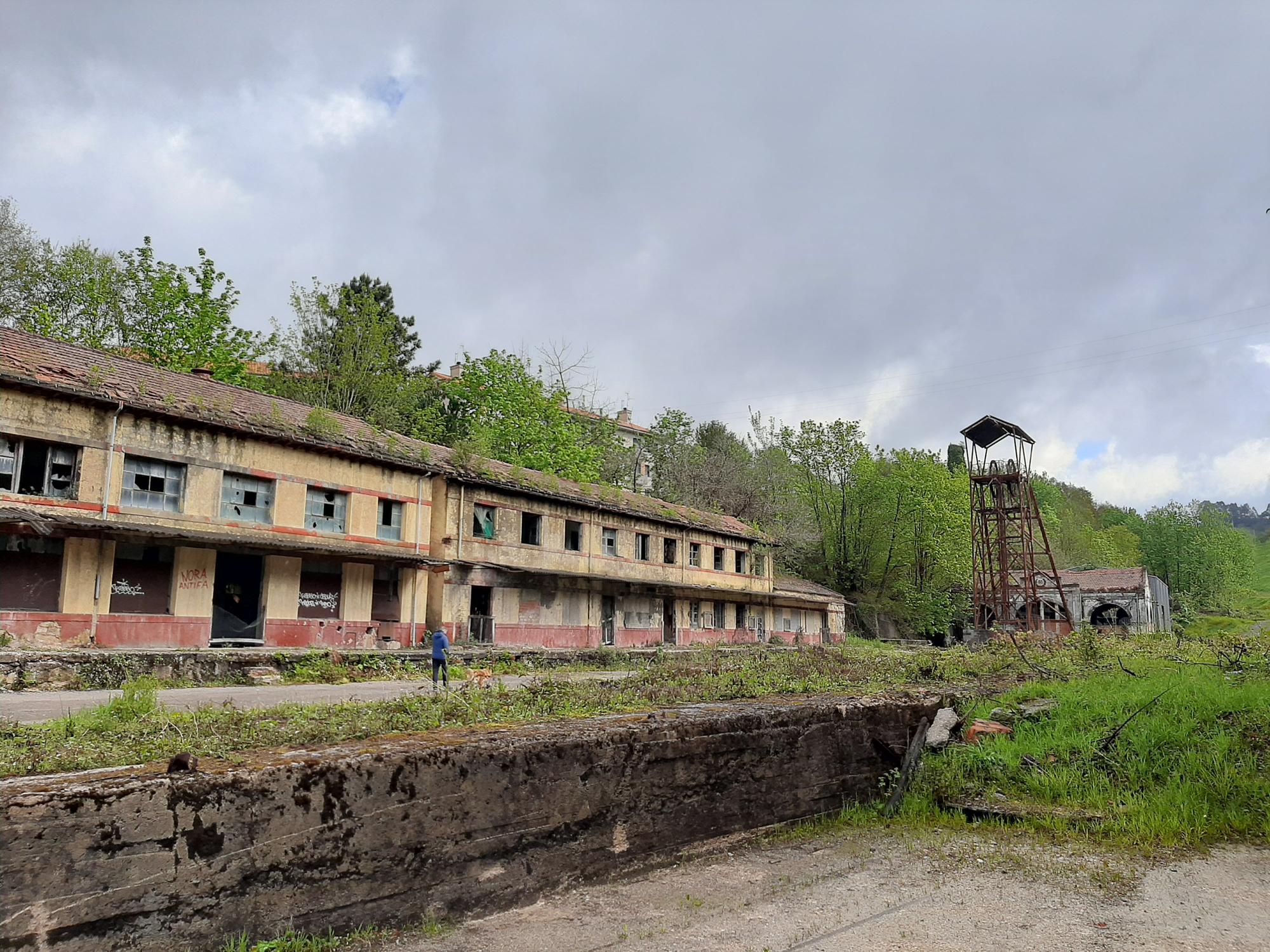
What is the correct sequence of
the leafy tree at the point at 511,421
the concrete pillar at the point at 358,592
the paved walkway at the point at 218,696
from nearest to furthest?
the paved walkway at the point at 218,696 < the concrete pillar at the point at 358,592 < the leafy tree at the point at 511,421

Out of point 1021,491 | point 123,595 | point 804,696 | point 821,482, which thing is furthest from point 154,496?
point 821,482

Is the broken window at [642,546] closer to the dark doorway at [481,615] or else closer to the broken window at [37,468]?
the dark doorway at [481,615]

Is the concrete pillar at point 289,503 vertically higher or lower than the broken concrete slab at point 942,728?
higher

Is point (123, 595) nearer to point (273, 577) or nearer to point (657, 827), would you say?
A: point (273, 577)

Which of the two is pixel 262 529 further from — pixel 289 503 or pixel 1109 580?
pixel 1109 580

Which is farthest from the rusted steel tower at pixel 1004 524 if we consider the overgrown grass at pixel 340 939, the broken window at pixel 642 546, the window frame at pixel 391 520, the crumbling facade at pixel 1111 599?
the overgrown grass at pixel 340 939

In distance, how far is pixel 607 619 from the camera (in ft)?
99.2

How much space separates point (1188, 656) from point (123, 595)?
72.4ft

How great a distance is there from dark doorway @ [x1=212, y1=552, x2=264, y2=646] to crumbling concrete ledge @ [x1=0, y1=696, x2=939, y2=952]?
17.4m

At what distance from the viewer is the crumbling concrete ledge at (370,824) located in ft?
9.86

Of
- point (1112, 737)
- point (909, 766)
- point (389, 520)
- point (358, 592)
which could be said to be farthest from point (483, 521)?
point (1112, 737)

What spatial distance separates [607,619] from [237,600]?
13.5 m

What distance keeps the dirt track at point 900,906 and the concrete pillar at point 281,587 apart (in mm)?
18003

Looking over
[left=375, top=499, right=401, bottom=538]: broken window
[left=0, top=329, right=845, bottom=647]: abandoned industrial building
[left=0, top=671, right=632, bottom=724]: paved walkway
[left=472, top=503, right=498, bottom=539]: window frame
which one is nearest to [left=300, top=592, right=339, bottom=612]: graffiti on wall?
[left=0, top=329, right=845, bottom=647]: abandoned industrial building
